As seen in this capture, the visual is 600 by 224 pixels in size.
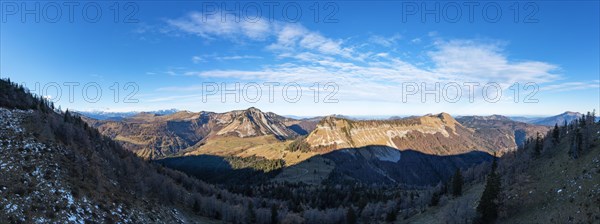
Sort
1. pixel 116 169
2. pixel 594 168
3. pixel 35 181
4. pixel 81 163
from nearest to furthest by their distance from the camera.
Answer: pixel 35 181 → pixel 81 163 → pixel 594 168 → pixel 116 169

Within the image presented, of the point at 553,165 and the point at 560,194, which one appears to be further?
the point at 553,165

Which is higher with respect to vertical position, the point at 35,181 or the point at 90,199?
the point at 35,181

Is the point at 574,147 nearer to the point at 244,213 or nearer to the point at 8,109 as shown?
the point at 244,213

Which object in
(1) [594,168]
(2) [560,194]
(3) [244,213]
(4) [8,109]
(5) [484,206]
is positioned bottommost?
(3) [244,213]

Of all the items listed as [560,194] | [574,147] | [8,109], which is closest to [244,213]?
[8,109]

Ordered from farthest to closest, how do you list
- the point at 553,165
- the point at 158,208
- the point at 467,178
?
the point at 467,178, the point at 553,165, the point at 158,208

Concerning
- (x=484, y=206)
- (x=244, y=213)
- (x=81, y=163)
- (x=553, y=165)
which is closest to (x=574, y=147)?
(x=553, y=165)

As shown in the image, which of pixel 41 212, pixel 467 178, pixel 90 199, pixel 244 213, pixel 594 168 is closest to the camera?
pixel 41 212

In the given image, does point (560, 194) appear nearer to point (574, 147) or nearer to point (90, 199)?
point (574, 147)

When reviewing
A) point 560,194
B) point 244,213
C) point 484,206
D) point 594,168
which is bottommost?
point 244,213
